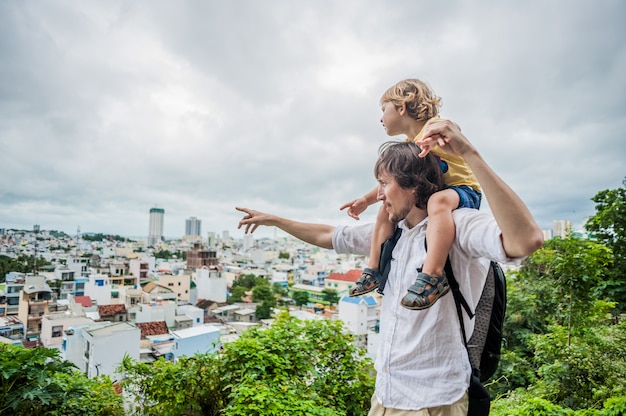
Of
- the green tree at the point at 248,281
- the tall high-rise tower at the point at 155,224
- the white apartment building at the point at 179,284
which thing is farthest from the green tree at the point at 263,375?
the tall high-rise tower at the point at 155,224

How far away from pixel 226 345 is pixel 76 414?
35.0 inches

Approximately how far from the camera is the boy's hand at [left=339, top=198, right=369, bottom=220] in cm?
103

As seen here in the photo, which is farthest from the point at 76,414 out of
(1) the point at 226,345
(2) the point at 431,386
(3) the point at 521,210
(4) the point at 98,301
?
(4) the point at 98,301

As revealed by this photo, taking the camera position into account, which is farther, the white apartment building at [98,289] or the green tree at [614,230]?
the white apartment building at [98,289]

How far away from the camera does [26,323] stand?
27.5ft

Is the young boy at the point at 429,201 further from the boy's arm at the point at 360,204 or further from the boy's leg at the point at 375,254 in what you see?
the boy's arm at the point at 360,204

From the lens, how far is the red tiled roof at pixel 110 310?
1137 centimetres

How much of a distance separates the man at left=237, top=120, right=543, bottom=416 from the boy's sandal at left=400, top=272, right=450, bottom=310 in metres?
0.05

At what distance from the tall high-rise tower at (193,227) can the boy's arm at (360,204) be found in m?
49.7

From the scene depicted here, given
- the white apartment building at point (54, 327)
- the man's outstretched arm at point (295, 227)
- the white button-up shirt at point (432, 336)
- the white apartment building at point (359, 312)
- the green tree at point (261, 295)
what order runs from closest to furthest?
1. the white button-up shirt at point (432, 336)
2. the man's outstretched arm at point (295, 227)
3. the white apartment building at point (54, 327)
4. the white apartment building at point (359, 312)
5. the green tree at point (261, 295)

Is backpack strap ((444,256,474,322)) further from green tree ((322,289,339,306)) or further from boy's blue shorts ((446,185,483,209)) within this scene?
green tree ((322,289,339,306))

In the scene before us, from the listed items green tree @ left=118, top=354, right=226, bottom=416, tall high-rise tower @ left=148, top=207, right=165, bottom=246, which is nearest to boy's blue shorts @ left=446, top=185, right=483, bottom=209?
green tree @ left=118, top=354, right=226, bottom=416

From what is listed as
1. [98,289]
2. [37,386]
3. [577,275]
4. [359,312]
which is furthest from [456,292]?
[98,289]

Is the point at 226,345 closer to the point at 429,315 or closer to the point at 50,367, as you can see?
the point at 50,367
